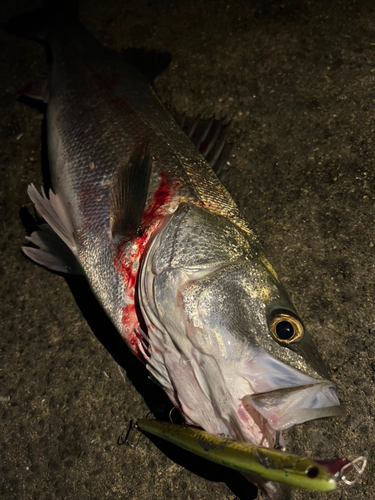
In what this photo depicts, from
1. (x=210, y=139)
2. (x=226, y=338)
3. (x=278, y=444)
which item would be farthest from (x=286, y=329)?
(x=210, y=139)

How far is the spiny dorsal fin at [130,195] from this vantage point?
2.04 metres

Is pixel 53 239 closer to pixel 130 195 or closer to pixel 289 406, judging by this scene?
pixel 130 195

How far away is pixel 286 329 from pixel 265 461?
1.89ft

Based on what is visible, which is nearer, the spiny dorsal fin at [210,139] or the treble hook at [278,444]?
the treble hook at [278,444]

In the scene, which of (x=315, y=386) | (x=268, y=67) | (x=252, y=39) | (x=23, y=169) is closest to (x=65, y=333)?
(x=23, y=169)

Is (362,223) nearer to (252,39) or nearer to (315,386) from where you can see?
(315,386)

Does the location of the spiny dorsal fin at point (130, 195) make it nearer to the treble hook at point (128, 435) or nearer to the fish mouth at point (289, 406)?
the fish mouth at point (289, 406)

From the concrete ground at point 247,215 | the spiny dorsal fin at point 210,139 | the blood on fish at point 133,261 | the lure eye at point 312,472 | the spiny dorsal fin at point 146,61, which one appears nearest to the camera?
the lure eye at point 312,472

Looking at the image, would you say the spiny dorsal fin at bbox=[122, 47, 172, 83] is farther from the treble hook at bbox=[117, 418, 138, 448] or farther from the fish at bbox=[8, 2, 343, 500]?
the treble hook at bbox=[117, 418, 138, 448]

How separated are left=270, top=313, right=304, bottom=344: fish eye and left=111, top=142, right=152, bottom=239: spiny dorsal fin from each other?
84 centimetres

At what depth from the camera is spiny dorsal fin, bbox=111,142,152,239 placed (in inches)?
80.4

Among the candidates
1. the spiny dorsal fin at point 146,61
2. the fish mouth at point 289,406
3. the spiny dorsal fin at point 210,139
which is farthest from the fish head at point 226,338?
the spiny dorsal fin at point 146,61

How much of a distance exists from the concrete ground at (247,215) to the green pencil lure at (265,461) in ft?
2.24

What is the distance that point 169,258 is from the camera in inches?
73.1
